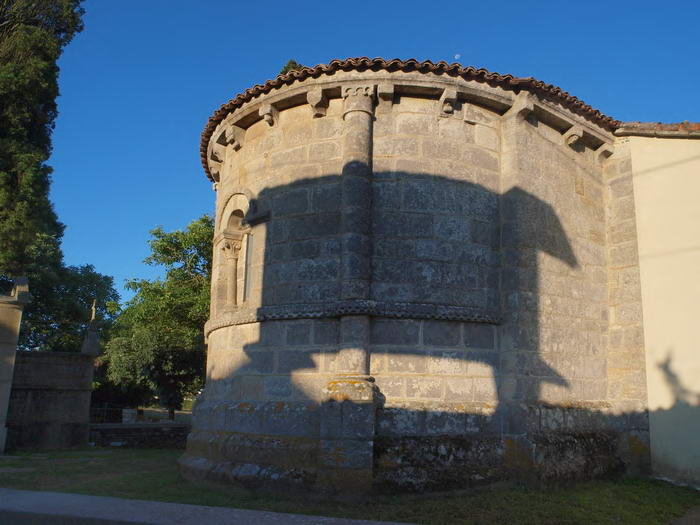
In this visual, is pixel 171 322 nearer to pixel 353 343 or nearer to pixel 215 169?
pixel 215 169

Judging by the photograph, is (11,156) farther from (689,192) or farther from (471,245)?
(689,192)

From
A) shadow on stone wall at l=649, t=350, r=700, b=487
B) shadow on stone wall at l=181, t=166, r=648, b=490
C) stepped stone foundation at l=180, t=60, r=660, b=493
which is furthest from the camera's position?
shadow on stone wall at l=649, t=350, r=700, b=487

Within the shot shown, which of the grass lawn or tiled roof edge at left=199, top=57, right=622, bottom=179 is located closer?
the grass lawn

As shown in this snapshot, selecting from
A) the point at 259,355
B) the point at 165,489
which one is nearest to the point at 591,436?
the point at 259,355

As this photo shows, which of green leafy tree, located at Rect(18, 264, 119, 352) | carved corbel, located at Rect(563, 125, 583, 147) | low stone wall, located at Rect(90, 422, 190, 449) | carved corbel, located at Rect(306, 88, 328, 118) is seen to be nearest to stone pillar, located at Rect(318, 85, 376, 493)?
carved corbel, located at Rect(306, 88, 328, 118)

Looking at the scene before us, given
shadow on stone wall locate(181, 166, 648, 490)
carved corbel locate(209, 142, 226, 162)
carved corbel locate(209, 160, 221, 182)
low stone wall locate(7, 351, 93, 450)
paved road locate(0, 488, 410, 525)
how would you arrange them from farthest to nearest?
1. low stone wall locate(7, 351, 93, 450)
2. carved corbel locate(209, 160, 221, 182)
3. carved corbel locate(209, 142, 226, 162)
4. shadow on stone wall locate(181, 166, 648, 490)
5. paved road locate(0, 488, 410, 525)

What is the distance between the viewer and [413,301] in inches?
299

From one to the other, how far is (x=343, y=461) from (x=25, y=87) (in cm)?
1809

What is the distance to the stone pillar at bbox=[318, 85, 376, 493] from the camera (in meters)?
6.79

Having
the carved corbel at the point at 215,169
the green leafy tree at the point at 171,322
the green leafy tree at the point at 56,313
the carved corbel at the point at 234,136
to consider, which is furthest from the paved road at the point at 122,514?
the green leafy tree at the point at 56,313

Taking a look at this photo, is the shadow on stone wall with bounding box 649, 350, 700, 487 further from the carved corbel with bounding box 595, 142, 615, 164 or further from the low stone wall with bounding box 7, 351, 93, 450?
the low stone wall with bounding box 7, 351, 93, 450

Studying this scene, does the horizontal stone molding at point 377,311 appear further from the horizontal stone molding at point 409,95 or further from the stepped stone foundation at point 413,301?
the horizontal stone molding at point 409,95

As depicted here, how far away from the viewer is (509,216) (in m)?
8.17

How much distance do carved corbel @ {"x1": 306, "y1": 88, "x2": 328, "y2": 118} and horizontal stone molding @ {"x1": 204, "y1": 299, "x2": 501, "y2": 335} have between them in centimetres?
275
